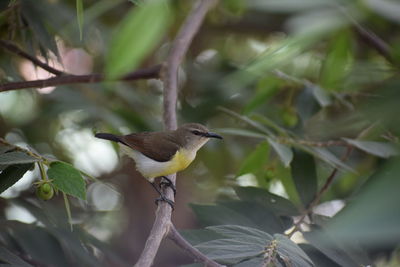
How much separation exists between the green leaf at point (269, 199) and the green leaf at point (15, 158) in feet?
3.73

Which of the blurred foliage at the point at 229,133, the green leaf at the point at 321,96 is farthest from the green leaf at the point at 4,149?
the green leaf at the point at 321,96

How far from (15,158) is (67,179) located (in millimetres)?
162

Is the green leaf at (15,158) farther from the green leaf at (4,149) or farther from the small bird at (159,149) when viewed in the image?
the small bird at (159,149)

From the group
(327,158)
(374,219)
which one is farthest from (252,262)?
(374,219)

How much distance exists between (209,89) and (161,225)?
1954mm

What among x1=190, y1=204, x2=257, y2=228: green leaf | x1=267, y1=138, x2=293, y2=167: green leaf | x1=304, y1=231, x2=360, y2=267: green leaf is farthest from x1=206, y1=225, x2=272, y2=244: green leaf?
Result: x1=267, y1=138, x2=293, y2=167: green leaf

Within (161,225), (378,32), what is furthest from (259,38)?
(161,225)

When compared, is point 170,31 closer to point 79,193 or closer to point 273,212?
point 273,212

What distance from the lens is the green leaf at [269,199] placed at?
2436 mm

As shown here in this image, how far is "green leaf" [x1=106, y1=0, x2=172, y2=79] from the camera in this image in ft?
2.10

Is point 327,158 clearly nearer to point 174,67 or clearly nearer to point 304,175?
point 304,175

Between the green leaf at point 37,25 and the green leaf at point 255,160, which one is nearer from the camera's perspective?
the green leaf at point 37,25

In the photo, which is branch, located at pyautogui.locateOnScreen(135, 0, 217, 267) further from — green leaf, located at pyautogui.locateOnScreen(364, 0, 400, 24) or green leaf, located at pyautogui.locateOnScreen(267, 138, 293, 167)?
green leaf, located at pyautogui.locateOnScreen(364, 0, 400, 24)

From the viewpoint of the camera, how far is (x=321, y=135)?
293 centimetres
